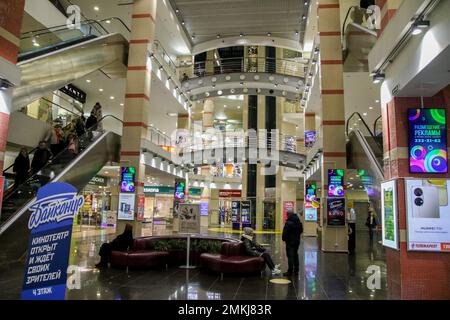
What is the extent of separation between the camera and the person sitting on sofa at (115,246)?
8758 millimetres

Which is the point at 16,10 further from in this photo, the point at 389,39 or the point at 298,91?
the point at 298,91

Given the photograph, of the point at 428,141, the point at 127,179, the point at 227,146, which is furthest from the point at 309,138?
the point at 428,141

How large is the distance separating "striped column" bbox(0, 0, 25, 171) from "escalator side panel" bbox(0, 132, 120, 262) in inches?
76.3

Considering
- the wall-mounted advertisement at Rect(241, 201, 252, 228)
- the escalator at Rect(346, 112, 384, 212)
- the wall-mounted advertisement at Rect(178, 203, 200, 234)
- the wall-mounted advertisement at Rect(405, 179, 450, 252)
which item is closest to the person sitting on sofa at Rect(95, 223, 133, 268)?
the wall-mounted advertisement at Rect(178, 203, 200, 234)

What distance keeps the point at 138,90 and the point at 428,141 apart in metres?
11.2

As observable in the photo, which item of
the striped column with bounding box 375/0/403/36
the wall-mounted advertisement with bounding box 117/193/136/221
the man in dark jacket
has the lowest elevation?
the man in dark jacket

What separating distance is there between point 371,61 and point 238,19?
1313 cm

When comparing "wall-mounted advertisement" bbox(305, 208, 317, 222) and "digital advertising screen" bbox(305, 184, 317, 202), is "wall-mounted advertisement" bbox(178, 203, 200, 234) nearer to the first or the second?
"digital advertising screen" bbox(305, 184, 317, 202)

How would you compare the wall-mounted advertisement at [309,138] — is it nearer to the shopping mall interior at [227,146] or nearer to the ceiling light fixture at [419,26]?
the shopping mall interior at [227,146]

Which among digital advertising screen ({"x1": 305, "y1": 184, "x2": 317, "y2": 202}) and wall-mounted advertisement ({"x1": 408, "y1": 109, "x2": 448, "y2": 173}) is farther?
digital advertising screen ({"x1": 305, "y1": 184, "x2": 317, "y2": 202})

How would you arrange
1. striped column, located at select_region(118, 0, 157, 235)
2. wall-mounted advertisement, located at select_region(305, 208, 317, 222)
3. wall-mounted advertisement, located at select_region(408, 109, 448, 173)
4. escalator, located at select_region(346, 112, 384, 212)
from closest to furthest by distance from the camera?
wall-mounted advertisement, located at select_region(408, 109, 448, 173), escalator, located at select_region(346, 112, 384, 212), striped column, located at select_region(118, 0, 157, 235), wall-mounted advertisement, located at select_region(305, 208, 317, 222)

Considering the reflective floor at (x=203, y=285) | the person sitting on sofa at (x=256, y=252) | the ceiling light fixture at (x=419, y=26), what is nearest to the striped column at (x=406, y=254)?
the reflective floor at (x=203, y=285)

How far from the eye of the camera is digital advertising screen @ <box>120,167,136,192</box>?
13.6 m

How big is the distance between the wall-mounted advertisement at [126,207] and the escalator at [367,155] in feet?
27.8
